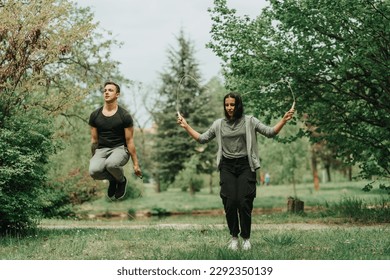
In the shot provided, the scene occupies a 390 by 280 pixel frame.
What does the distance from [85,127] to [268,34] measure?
13985mm

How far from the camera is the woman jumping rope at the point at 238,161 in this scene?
825cm

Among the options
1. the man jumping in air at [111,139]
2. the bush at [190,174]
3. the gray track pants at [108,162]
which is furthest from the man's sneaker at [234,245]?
the bush at [190,174]

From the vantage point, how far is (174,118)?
40.9 metres

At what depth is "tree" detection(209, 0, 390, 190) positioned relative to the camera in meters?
14.7

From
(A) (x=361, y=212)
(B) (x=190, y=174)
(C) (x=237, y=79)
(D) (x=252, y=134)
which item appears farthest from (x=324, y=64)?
(B) (x=190, y=174)

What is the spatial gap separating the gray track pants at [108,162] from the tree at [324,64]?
7.10 meters

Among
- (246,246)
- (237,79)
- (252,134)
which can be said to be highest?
(237,79)

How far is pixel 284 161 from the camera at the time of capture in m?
33.8

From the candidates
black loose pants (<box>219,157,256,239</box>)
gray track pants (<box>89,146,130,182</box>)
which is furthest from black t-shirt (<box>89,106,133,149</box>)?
black loose pants (<box>219,157,256,239</box>)

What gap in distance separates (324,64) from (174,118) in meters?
25.8

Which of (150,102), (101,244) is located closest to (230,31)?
(101,244)

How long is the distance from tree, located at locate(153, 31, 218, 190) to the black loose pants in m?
30.0

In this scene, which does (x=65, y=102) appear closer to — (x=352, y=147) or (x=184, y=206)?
(x=352, y=147)

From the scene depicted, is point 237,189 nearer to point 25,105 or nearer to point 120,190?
point 120,190
